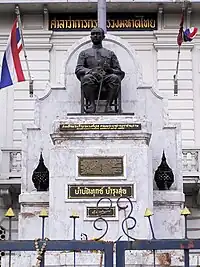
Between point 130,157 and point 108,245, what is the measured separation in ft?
19.3

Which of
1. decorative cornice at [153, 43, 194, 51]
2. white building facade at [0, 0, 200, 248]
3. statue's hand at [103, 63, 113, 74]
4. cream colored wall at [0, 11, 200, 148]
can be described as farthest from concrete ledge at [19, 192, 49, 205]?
decorative cornice at [153, 43, 194, 51]

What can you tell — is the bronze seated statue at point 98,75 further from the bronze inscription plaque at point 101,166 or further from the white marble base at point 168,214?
the white marble base at point 168,214

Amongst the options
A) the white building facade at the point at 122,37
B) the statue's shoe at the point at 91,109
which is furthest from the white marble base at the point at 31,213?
the white building facade at the point at 122,37

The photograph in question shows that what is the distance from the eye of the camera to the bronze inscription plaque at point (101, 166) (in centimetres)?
1428

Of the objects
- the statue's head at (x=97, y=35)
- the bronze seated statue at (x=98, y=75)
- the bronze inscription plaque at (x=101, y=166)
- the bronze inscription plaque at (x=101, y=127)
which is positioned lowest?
the bronze inscription plaque at (x=101, y=166)

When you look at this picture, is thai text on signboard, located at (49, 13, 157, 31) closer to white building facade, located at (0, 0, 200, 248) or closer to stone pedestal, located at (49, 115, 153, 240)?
white building facade, located at (0, 0, 200, 248)

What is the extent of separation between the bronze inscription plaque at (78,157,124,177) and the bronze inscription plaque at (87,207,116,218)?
683 millimetres

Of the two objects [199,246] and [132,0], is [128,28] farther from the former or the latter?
[199,246]

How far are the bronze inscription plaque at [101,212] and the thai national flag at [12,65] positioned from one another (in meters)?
9.32

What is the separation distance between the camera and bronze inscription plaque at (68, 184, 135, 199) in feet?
46.4

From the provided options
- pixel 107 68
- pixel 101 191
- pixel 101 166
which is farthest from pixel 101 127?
pixel 107 68

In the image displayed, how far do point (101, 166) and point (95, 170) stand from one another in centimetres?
15

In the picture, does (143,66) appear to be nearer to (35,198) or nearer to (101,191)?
(35,198)

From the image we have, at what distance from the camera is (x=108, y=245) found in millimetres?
8602
